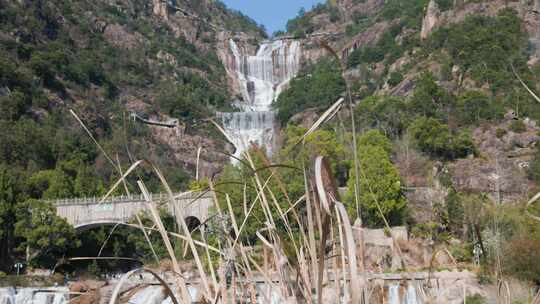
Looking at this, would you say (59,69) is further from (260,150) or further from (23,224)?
(260,150)

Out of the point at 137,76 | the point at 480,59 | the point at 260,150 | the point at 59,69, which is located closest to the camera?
the point at 260,150

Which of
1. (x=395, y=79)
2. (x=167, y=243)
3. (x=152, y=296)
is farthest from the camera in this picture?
(x=395, y=79)

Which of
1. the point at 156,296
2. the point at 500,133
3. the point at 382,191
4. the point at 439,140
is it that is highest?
the point at 500,133

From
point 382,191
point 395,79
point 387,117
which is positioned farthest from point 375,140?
point 395,79

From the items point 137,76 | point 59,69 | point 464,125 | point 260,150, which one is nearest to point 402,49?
point 464,125

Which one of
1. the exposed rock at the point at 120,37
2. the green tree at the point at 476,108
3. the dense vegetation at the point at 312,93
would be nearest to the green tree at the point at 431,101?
the green tree at the point at 476,108

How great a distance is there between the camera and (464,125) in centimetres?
3612

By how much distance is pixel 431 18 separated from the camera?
5019 cm

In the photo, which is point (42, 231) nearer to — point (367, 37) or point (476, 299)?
point (476, 299)

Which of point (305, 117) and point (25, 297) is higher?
point (305, 117)

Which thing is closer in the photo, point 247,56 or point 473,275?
point 473,275

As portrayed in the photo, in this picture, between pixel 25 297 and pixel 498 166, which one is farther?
pixel 498 166

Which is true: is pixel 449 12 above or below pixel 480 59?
above

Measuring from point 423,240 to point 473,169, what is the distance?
7920 mm
